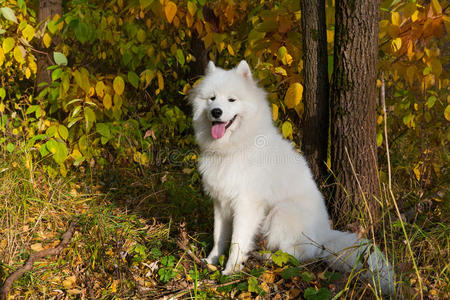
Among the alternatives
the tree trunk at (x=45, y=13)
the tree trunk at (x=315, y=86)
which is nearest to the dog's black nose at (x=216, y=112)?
the tree trunk at (x=315, y=86)

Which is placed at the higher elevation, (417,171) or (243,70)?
(243,70)

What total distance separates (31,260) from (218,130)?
1753 mm

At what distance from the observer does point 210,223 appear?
3596mm

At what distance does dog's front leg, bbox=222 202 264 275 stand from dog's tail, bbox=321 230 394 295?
0.58 m

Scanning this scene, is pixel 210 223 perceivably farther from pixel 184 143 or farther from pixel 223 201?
pixel 184 143

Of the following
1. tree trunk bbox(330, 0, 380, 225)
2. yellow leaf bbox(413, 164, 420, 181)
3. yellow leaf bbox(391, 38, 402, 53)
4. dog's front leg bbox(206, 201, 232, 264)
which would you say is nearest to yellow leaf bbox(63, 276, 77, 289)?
dog's front leg bbox(206, 201, 232, 264)

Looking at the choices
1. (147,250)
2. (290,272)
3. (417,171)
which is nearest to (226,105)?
(290,272)

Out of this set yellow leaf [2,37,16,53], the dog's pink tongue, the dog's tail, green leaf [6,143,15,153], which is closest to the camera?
the dog's tail

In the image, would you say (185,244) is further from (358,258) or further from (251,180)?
(358,258)

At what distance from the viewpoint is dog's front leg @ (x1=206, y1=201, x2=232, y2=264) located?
117 inches

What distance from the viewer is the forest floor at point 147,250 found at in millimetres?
2426

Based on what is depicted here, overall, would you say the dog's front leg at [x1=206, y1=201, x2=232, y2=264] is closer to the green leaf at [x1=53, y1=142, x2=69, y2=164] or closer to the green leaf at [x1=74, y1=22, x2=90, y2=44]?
the green leaf at [x1=53, y1=142, x2=69, y2=164]

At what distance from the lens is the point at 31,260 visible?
256 centimetres

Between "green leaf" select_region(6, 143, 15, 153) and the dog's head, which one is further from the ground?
the dog's head
